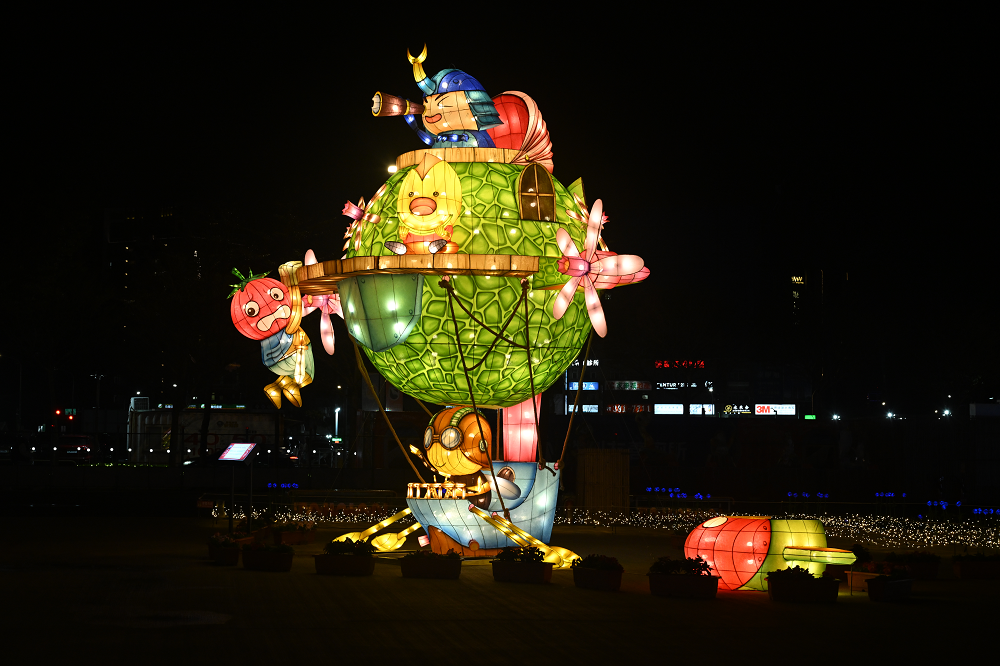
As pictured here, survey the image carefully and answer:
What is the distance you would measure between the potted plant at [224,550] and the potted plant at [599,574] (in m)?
6.06

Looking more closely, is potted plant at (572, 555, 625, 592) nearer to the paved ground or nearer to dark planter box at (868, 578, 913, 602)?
the paved ground

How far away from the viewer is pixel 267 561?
1697 centimetres

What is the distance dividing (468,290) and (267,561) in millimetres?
5591

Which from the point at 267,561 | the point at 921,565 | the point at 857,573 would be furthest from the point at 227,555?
the point at 921,565

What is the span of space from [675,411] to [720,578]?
85.7 m

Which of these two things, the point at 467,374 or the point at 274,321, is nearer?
the point at 467,374

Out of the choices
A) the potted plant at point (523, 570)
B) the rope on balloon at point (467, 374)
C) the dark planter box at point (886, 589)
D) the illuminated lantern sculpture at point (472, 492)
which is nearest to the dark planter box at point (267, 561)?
the illuminated lantern sculpture at point (472, 492)

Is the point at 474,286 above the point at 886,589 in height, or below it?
above

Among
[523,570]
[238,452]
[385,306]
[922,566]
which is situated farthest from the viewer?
[238,452]

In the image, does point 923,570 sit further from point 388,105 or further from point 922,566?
point 388,105

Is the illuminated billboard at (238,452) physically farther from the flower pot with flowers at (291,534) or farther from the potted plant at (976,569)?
the potted plant at (976,569)

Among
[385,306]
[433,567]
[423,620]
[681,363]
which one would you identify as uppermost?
[681,363]

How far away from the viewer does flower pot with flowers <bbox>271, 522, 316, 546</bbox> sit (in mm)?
21469

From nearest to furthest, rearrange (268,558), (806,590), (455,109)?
(806,590) < (268,558) < (455,109)
